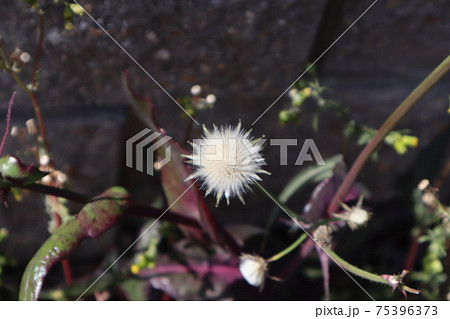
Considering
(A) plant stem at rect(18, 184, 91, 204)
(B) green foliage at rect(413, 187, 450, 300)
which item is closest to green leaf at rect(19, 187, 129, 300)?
(A) plant stem at rect(18, 184, 91, 204)

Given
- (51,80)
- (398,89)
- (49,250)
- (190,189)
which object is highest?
(398,89)

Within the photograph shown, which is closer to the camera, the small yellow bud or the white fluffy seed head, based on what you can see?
the white fluffy seed head

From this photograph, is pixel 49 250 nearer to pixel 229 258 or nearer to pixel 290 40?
pixel 229 258

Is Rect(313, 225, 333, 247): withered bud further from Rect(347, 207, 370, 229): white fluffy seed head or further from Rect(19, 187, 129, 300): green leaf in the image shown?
Rect(19, 187, 129, 300): green leaf

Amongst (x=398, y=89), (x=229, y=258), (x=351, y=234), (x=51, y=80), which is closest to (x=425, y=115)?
(x=398, y=89)

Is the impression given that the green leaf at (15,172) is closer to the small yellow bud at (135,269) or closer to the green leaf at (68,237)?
the green leaf at (68,237)

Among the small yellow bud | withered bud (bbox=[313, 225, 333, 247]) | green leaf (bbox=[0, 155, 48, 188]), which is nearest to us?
green leaf (bbox=[0, 155, 48, 188])

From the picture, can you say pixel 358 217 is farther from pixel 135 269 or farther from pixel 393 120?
pixel 135 269
